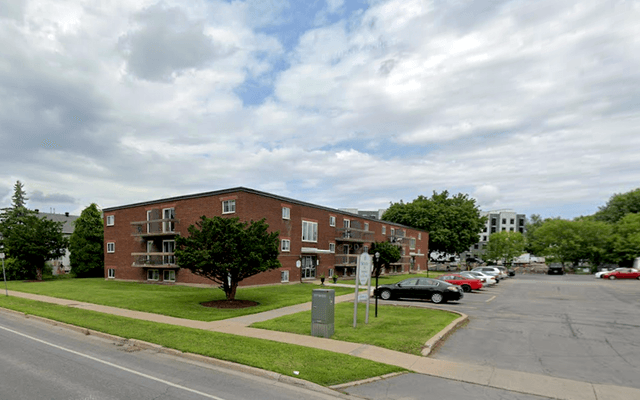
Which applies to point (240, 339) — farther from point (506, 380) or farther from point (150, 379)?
point (506, 380)

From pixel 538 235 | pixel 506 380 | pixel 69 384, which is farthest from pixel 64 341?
pixel 538 235

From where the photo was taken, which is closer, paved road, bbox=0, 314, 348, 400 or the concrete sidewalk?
paved road, bbox=0, 314, 348, 400

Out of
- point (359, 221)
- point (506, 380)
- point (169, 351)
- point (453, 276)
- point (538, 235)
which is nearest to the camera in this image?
point (506, 380)

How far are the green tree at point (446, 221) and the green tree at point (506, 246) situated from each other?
35.0 ft

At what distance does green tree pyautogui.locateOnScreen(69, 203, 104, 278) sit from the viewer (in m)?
44.4

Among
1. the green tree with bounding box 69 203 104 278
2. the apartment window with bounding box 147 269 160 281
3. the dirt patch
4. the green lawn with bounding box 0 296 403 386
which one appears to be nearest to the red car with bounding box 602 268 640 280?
the dirt patch

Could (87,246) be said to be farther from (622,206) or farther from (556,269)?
A: (622,206)

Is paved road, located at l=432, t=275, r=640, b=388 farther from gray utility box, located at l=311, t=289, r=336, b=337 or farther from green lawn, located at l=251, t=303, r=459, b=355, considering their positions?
gray utility box, located at l=311, t=289, r=336, b=337

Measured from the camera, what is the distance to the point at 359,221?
158ft

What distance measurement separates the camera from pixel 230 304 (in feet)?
63.4

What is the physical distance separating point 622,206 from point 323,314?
97940 mm

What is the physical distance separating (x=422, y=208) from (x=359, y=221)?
24.1 m

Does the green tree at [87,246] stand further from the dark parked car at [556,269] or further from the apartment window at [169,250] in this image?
the dark parked car at [556,269]

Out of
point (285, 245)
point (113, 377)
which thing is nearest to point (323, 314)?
point (113, 377)
